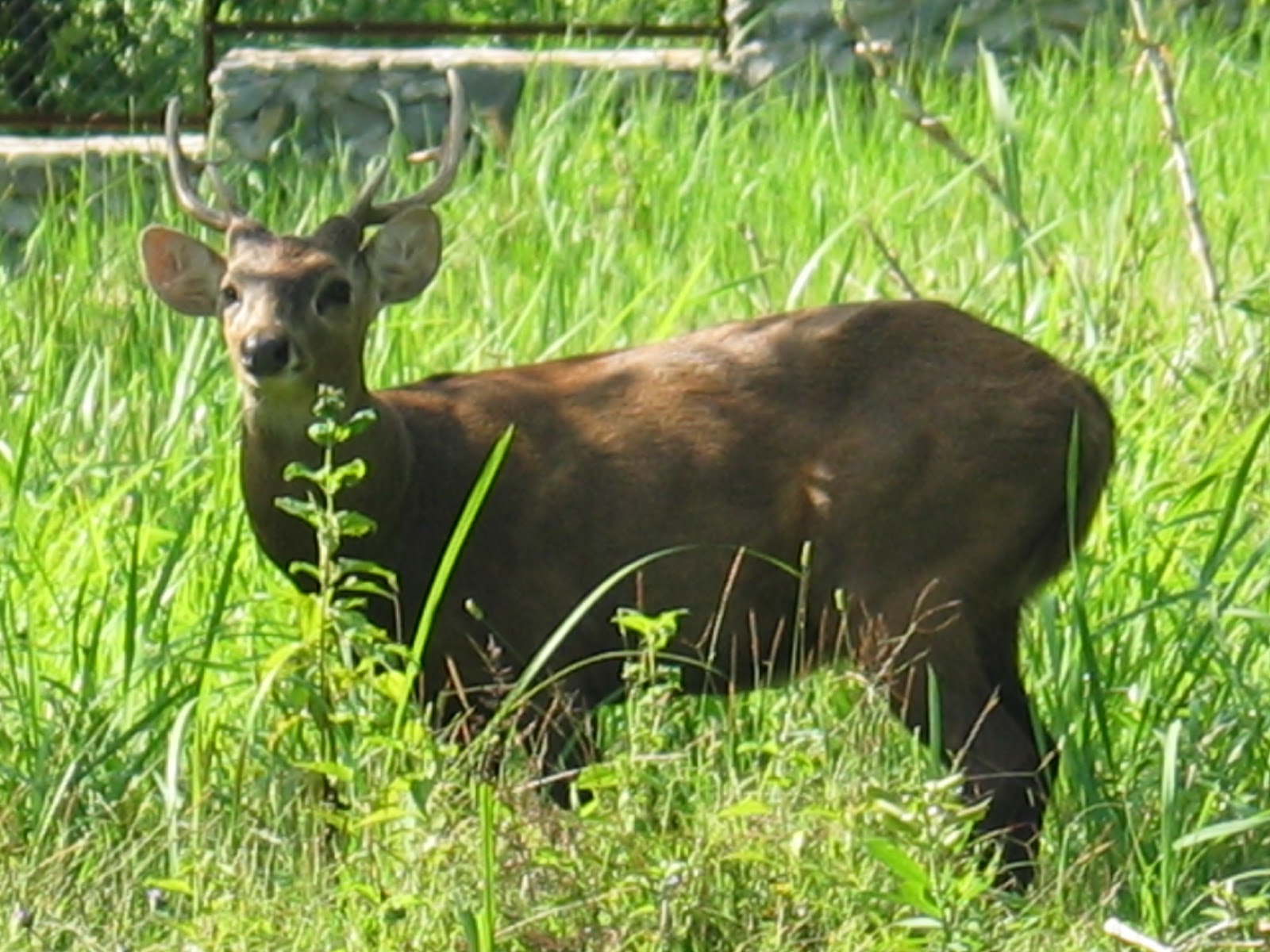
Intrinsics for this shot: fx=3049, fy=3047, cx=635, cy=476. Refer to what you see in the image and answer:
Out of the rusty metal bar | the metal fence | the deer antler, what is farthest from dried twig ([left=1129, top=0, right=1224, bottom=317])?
the metal fence

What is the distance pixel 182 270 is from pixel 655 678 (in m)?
1.57

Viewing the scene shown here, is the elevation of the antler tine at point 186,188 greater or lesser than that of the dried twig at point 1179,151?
greater

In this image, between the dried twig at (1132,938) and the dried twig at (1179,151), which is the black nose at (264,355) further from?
the dried twig at (1179,151)

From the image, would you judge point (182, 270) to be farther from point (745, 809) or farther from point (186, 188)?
point (745, 809)

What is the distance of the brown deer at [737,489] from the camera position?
18.3ft

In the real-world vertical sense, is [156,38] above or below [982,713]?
below

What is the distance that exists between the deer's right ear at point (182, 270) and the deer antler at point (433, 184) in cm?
30

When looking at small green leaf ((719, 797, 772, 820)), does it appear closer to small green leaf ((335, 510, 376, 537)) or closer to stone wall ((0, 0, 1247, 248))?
small green leaf ((335, 510, 376, 537))

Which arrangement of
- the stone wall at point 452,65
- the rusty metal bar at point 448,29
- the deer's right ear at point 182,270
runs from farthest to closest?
1. the rusty metal bar at point 448,29
2. the stone wall at point 452,65
3. the deer's right ear at point 182,270

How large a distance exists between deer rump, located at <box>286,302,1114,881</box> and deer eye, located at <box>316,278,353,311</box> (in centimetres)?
27

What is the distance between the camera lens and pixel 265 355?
546 cm

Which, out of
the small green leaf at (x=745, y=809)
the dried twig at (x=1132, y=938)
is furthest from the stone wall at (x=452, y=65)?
the dried twig at (x=1132, y=938)

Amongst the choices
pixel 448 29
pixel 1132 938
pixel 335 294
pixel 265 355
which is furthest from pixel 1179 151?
pixel 448 29

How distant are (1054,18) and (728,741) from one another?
7.65m
